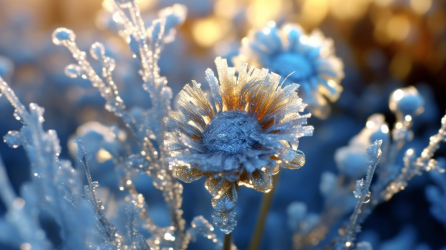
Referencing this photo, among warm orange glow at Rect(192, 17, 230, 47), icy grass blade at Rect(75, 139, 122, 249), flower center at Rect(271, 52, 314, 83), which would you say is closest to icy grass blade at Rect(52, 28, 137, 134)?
icy grass blade at Rect(75, 139, 122, 249)

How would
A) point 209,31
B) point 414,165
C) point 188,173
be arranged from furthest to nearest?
point 209,31 → point 414,165 → point 188,173

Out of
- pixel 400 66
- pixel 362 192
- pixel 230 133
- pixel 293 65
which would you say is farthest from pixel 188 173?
pixel 400 66

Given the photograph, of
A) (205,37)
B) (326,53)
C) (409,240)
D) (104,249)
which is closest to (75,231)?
(104,249)

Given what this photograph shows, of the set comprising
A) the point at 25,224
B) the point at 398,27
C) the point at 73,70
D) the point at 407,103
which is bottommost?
the point at 25,224

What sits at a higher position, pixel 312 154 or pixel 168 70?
pixel 168 70

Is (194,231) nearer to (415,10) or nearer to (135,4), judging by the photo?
(135,4)

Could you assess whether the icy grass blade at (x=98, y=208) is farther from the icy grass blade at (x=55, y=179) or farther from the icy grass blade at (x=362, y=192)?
the icy grass blade at (x=362, y=192)

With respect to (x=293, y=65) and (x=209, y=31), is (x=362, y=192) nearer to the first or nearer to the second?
(x=293, y=65)

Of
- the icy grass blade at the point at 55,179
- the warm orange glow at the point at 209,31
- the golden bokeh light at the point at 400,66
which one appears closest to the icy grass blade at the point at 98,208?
the icy grass blade at the point at 55,179

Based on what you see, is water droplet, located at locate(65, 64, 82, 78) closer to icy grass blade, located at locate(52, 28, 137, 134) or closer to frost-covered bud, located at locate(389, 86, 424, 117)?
icy grass blade, located at locate(52, 28, 137, 134)
